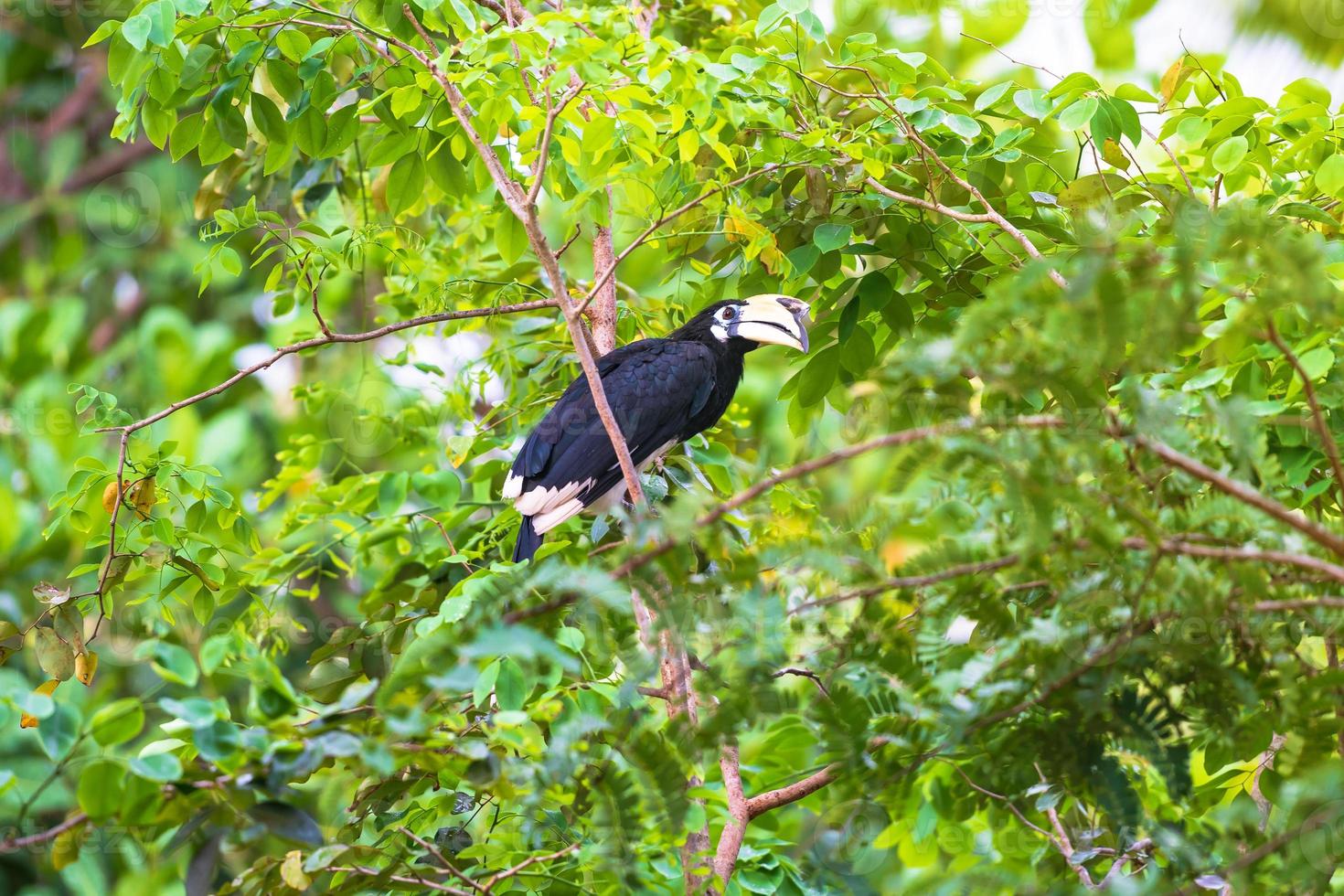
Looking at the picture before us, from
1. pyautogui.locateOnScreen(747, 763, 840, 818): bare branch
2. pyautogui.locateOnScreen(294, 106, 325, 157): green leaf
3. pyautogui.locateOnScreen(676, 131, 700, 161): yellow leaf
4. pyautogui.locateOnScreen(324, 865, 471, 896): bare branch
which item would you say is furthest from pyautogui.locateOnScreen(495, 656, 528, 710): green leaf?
pyautogui.locateOnScreen(294, 106, 325, 157): green leaf

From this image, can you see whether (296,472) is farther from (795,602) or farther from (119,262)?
(119,262)

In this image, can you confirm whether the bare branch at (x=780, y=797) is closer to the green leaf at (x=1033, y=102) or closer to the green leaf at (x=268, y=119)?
the green leaf at (x=1033, y=102)

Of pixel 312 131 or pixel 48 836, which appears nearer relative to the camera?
pixel 48 836

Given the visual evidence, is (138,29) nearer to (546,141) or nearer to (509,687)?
(546,141)

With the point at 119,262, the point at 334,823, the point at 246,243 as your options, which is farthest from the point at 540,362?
the point at 119,262

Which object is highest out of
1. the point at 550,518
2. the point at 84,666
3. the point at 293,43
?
the point at 293,43

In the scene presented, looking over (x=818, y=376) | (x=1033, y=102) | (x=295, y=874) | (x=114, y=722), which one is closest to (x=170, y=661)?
(x=114, y=722)

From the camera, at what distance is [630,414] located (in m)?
2.41

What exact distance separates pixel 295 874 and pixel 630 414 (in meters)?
1.39

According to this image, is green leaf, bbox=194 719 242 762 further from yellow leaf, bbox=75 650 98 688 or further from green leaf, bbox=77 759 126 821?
yellow leaf, bbox=75 650 98 688

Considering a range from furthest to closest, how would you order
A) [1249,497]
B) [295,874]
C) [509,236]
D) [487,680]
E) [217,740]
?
[509,236] < [487,680] < [295,874] < [217,740] < [1249,497]

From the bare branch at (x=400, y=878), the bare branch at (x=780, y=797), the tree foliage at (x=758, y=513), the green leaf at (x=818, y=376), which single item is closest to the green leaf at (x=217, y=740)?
Result: the tree foliage at (x=758, y=513)

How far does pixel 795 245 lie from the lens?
1.97 m

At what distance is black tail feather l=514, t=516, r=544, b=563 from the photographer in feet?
7.51
